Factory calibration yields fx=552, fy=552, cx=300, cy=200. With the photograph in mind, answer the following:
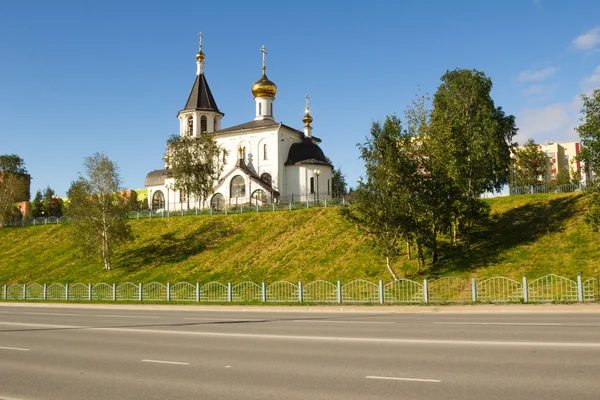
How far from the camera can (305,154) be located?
6181cm

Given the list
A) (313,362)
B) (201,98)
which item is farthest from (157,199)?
(313,362)

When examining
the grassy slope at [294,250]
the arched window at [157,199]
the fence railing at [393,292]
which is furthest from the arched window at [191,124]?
the fence railing at [393,292]

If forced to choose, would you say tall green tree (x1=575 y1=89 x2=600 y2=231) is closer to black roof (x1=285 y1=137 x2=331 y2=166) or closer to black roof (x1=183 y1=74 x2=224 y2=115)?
black roof (x1=285 y1=137 x2=331 y2=166)

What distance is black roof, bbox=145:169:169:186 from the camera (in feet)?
230

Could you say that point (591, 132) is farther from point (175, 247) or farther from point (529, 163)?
point (529, 163)

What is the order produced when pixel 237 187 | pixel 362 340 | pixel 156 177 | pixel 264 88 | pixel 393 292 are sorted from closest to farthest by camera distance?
pixel 362 340 < pixel 393 292 < pixel 237 187 < pixel 264 88 < pixel 156 177

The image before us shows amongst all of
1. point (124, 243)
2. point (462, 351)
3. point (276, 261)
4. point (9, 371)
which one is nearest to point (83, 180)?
point (124, 243)

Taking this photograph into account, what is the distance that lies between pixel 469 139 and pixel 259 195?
28880 millimetres

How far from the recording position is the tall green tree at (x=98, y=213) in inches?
1656

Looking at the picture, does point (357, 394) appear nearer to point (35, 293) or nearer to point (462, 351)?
point (462, 351)

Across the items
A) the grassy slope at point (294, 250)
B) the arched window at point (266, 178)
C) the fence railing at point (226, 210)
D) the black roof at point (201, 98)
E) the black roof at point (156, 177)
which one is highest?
the black roof at point (201, 98)

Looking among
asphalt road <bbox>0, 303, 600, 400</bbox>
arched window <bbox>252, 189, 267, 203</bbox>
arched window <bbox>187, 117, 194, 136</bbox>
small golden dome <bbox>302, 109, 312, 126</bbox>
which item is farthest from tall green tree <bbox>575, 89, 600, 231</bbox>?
arched window <bbox>187, 117, 194, 136</bbox>

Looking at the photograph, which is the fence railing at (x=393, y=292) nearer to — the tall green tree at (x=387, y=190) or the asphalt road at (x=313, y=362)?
the tall green tree at (x=387, y=190)

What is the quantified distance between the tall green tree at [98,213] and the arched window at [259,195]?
16.8 m
